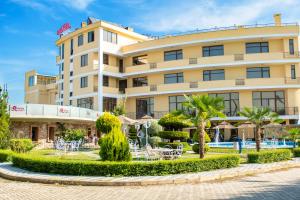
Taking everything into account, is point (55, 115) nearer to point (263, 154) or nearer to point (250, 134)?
point (263, 154)

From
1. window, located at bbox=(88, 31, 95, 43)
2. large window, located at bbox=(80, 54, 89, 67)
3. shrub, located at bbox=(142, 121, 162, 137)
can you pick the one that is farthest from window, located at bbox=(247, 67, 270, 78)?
large window, located at bbox=(80, 54, 89, 67)

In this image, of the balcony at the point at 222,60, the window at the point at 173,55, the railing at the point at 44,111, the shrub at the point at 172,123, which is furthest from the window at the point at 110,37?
the shrub at the point at 172,123

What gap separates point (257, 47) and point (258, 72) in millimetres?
3024

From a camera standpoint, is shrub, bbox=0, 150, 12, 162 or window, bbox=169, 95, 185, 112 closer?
shrub, bbox=0, 150, 12, 162

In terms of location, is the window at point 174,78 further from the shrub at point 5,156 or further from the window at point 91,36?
the shrub at point 5,156

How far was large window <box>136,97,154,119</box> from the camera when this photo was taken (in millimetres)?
43938

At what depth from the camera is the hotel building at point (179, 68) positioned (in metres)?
38.4

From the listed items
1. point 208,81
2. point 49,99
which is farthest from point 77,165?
point 49,99

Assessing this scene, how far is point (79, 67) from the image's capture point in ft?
148

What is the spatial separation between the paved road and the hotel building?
91.6 feet

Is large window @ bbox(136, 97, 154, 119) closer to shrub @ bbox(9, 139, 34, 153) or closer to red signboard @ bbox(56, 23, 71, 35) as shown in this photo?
red signboard @ bbox(56, 23, 71, 35)

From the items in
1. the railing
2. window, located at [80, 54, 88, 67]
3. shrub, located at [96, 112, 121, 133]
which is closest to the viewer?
shrub, located at [96, 112, 121, 133]

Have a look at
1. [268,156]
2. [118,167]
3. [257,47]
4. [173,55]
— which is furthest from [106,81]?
[118,167]

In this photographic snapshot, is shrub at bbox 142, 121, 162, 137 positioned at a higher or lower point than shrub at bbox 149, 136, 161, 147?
higher
